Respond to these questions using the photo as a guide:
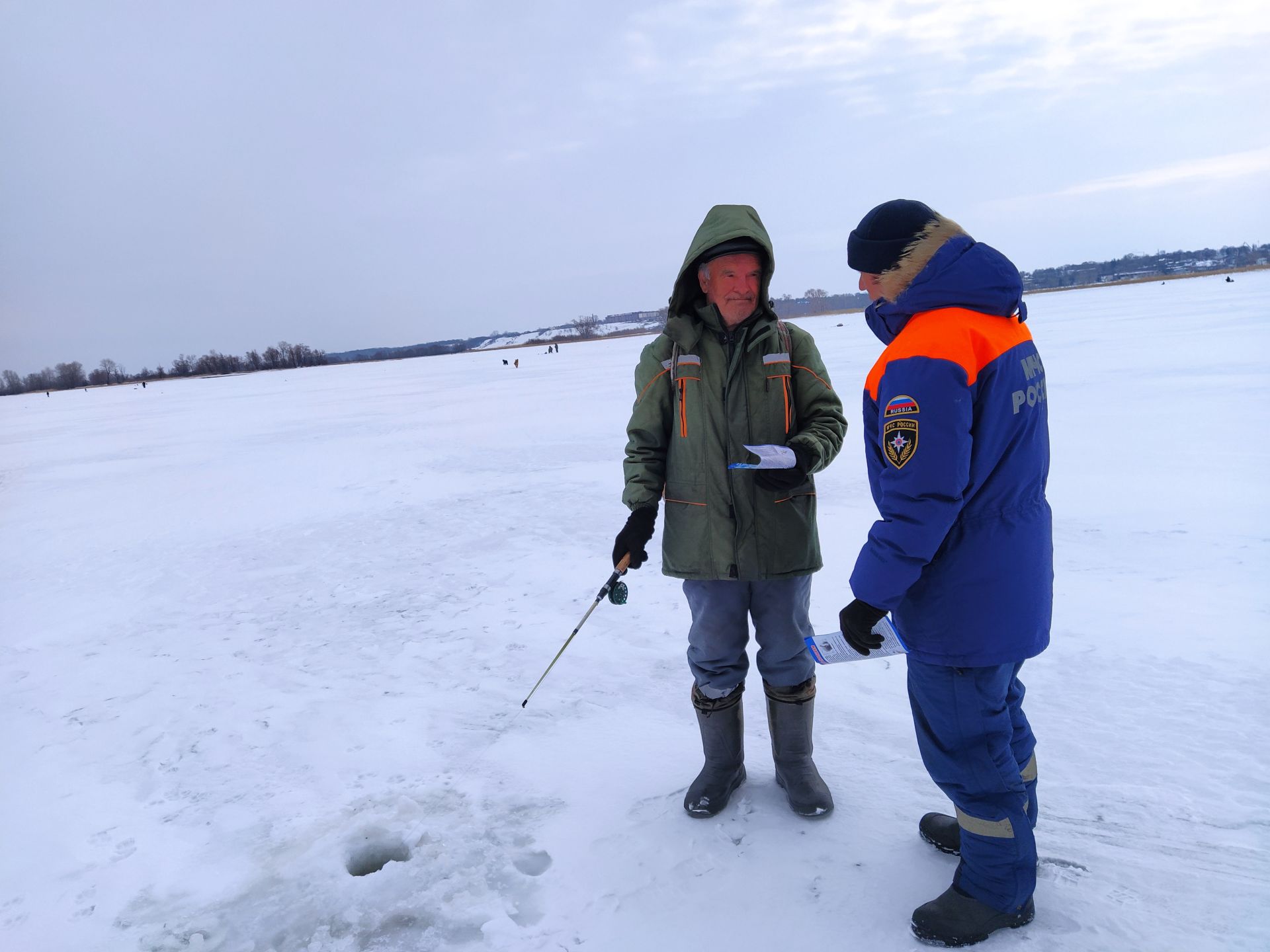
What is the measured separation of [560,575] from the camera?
4.79 meters

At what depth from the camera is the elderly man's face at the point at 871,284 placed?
1.76 m

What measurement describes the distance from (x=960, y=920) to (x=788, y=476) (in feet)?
3.90

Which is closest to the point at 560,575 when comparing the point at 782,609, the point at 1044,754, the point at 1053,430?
the point at 782,609

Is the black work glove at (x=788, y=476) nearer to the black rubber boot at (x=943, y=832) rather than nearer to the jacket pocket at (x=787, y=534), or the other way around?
the jacket pocket at (x=787, y=534)

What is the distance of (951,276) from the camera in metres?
1.59

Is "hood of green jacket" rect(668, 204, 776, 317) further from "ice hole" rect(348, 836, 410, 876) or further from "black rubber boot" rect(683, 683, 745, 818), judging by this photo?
"ice hole" rect(348, 836, 410, 876)

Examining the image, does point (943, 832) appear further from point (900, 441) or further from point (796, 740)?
point (900, 441)

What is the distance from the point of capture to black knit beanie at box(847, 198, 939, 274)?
1.69 m

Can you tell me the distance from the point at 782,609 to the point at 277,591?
381 cm

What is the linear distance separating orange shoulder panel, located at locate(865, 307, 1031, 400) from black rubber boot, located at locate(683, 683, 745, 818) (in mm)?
1268

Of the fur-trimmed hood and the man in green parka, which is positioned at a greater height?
the fur-trimmed hood

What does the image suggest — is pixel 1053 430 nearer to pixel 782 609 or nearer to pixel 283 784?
pixel 782 609

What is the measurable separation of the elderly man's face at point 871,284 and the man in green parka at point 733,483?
1.39 ft

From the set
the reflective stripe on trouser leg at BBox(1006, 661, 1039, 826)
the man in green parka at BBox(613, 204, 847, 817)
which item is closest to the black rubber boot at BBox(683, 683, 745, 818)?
the man in green parka at BBox(613, 204, 847, 817)
